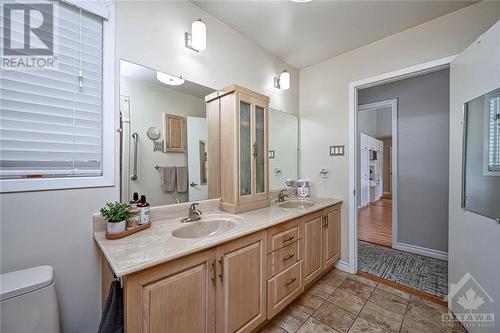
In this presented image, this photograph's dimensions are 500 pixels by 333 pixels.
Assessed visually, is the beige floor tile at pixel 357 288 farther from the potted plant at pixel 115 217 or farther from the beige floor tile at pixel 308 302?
the potted plant at pixel 115 217

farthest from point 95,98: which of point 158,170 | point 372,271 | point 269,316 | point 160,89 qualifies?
point 372,271

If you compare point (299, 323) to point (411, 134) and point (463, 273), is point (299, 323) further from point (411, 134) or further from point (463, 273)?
point (411, 134)

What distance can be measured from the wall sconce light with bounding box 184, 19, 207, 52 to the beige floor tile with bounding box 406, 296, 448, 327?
9.16 feet

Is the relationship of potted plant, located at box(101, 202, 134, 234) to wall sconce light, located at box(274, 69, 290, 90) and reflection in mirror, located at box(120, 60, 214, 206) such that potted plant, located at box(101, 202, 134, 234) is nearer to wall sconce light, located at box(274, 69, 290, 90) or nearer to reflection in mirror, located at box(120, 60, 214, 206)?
reflection in mirror, located at box(120, 60, 214, 206)

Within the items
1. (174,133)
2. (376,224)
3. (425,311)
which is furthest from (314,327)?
(376,224)

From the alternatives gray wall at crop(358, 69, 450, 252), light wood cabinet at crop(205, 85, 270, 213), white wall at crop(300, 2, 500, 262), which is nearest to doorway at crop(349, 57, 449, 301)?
gray wall at crop(358, 69, 450, 252)

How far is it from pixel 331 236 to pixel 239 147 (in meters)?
1.46

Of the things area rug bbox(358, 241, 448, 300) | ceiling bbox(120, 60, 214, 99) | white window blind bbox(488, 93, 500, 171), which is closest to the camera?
white window blind bbox(488, 93, 500, 171)

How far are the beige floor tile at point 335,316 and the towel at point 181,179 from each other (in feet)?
4.99

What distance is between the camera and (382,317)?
1.62 metres

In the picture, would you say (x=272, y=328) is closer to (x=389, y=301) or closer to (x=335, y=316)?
(x=335, y=316)

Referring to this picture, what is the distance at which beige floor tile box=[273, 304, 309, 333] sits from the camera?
5.04 ft

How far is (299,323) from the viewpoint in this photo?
1571 mm

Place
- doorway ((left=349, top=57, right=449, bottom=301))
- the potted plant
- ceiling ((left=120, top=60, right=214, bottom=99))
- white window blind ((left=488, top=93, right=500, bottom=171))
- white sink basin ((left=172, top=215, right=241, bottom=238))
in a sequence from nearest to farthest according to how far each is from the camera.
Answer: the potted plant → white window blind ((left=488, top=93, right=500, bottom=171)) → ceiling ((left=120, top=60, right=214, bottom=99)) → white sink basin ((left=172, top=215, right=241, bottom=238)) → doorway ((left=349, top=57, right=449, bottom=301))
